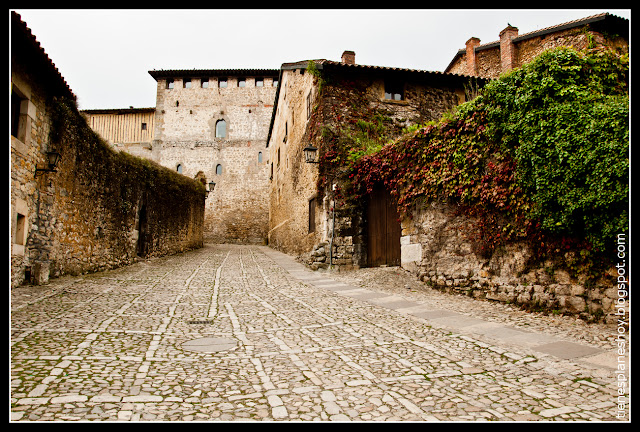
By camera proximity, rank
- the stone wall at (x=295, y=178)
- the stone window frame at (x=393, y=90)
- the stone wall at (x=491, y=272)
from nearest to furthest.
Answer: the stone wall at (x=491, y=272) < the stone wall at (x=295, y=178) < the stone window frame at (x=393, y=90)

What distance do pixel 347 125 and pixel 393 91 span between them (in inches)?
92.5

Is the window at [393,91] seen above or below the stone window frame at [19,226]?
above

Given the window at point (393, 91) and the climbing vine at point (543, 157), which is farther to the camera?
the window at point (393, 91)

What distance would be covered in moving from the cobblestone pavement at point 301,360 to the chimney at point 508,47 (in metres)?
17.5

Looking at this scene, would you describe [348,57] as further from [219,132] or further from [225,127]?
[219,132]

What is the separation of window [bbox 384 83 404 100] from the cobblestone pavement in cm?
808

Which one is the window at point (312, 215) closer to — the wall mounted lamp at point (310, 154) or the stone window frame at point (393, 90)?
the wall mounted lamp at point (310, 154)

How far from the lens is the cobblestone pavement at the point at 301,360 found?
2672 mm

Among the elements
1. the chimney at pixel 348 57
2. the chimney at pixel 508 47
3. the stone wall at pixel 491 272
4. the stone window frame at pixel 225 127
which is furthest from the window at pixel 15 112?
the stone window frame at pixel 225 127

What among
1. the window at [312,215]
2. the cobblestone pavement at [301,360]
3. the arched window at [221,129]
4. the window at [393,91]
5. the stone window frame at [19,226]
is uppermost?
the arched window at [221,129]

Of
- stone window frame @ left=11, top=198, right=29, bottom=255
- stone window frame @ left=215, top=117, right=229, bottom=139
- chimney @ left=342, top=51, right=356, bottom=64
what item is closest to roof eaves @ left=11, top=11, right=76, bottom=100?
stone window frame @ left=11, top=198, right=29, bottom=255

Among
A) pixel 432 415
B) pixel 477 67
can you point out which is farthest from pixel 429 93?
pixel 432 415

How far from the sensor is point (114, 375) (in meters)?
3.21

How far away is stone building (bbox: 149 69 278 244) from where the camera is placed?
30.4 m
